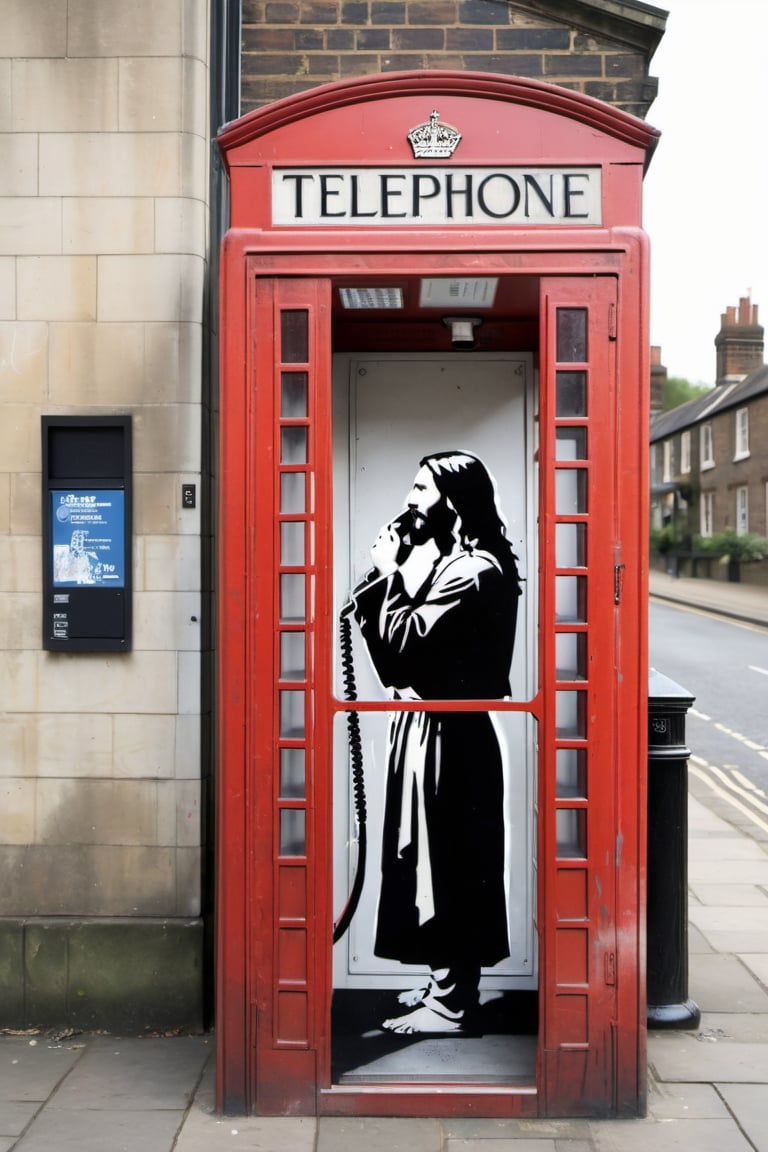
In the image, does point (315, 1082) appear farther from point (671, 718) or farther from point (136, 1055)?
point (671, 718)

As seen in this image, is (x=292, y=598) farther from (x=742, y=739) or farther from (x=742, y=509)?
(x=742, y=509)

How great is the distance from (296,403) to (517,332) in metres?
1.09

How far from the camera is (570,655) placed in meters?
3.64

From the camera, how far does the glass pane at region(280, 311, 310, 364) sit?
11.7ft

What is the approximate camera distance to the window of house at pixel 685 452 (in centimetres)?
4642

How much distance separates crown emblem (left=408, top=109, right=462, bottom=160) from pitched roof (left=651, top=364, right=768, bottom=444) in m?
35.6

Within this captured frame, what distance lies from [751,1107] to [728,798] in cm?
619

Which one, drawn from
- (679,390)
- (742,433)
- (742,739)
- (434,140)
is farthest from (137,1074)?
(679,390)

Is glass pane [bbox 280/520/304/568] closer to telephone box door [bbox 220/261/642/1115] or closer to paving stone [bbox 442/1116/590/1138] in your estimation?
telephone box door [bbox 220/261/642/1115]

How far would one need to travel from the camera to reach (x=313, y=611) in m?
3.56

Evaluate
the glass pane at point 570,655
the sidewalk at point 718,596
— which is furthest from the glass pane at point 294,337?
the sidewalk at point 718,596

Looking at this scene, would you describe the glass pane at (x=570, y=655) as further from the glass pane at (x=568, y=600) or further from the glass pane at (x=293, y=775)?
the glass pane at (x=293, y=775)

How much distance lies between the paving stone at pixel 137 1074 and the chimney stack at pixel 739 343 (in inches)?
1729

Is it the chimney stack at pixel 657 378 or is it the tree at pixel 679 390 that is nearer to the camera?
the chimney stack at pixel 657 378
